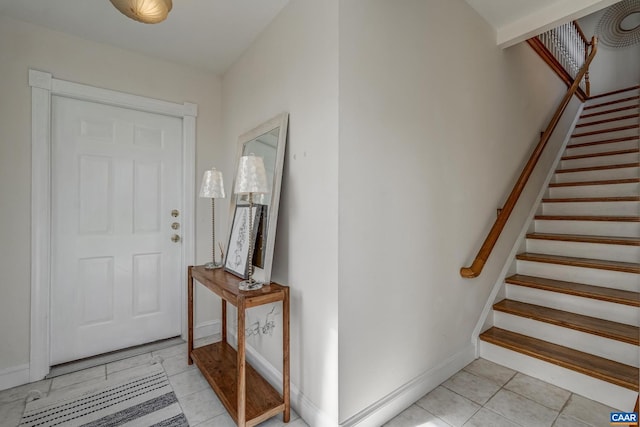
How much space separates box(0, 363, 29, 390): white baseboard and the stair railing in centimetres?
491

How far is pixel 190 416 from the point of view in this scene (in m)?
1.60

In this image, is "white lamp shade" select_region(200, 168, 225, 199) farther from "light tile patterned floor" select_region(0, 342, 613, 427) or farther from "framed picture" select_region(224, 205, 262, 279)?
"light tile patterned floor" select_region(0, 342, 613, 427)

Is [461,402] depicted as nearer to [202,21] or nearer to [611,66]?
[202,21]

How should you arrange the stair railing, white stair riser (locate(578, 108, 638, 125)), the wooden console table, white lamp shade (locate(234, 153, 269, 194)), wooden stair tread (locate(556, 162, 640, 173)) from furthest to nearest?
white stair riser (locate(578, 108, 638, 125)) < the stair railing < wooden stair tread (locate(556, 162, 640, 173)) < white lamp shade (locate(234, 153, 269, 194)) < the wooden console table

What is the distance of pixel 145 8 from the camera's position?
135 cm

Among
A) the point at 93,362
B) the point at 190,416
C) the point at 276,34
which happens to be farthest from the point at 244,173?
the point at 93,362

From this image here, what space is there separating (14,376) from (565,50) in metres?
6.37

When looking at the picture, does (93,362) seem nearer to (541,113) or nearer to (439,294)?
(439,294)

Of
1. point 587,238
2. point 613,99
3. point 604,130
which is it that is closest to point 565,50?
point 604,130

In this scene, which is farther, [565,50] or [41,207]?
[565,50]

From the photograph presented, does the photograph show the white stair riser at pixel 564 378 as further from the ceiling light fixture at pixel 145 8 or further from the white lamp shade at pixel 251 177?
the ceiling light fixture at pixel 145 8

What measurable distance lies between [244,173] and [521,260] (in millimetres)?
2555

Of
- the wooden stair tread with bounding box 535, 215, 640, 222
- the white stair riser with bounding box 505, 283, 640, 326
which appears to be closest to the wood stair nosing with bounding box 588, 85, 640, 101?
the wooden stair tread with bounding box 535, 215, 640, 222

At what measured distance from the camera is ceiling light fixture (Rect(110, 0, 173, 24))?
4.33 ft
